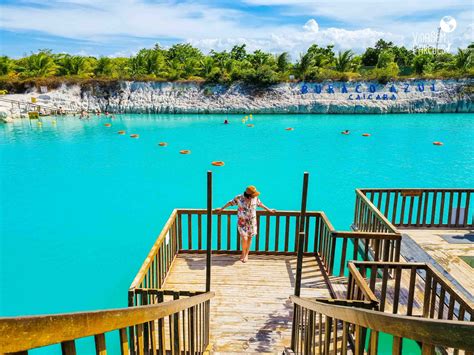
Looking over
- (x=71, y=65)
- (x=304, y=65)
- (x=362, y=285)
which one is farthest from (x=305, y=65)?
(x=362, y=285)

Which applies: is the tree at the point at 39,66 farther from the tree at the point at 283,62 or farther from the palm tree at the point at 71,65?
the tree at the point at 283,62

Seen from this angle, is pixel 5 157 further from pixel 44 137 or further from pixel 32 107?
pixel 32 107

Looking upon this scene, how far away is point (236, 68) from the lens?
4003 cm

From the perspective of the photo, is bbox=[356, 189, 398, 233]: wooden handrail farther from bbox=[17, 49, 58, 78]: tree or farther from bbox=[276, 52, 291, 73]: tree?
bbox=[17, 49, 58, 78]: tree

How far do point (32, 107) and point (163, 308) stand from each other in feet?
131

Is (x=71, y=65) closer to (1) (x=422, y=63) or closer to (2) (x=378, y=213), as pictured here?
(1) (x=422, y=63)

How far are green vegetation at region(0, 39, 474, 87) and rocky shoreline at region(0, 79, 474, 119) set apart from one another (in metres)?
0.93

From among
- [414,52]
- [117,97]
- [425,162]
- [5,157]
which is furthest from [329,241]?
[414,52]

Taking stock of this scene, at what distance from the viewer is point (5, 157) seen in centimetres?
1923

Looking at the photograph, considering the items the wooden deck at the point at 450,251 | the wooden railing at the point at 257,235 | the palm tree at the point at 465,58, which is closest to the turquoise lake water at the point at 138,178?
the wooden railing at the point at 257,235

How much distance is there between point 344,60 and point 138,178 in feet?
105

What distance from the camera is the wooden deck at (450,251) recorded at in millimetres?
6121

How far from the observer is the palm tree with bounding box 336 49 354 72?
4003cm

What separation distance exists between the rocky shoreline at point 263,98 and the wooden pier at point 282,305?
1208 inches
